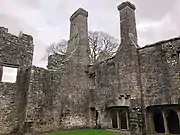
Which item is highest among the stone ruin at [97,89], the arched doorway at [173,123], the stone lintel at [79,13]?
the stone lintel at [79,13]

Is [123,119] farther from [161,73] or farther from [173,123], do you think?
[161,73]

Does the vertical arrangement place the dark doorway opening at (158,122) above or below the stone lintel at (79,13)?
below

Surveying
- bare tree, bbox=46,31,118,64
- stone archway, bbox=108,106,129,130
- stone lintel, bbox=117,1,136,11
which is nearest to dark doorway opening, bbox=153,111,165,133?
stone archway, bbox=108,106,129,130

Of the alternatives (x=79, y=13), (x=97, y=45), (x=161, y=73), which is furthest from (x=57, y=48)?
(x=161, y=73)

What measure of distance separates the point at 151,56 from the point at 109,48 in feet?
41.2

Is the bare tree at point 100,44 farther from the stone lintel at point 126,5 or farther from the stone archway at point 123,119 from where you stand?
A: the stone archway at point 123,119

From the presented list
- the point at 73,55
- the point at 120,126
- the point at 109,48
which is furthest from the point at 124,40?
the point at 109,48

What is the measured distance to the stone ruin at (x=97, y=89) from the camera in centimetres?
940

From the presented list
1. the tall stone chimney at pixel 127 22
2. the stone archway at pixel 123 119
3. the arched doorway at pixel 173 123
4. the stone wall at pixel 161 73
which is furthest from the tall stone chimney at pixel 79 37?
the arched doorway at pixel 173 123

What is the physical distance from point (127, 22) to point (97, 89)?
5.28 m

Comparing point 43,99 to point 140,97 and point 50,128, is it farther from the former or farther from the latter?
point 140,97

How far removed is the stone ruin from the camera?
9.40 m

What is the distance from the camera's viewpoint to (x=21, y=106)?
10.8 m

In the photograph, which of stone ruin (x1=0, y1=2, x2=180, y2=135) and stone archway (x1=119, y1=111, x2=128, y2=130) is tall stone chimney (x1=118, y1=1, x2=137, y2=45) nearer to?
stone ruin (x1=0, y1=2, x2=180, y2=135)
